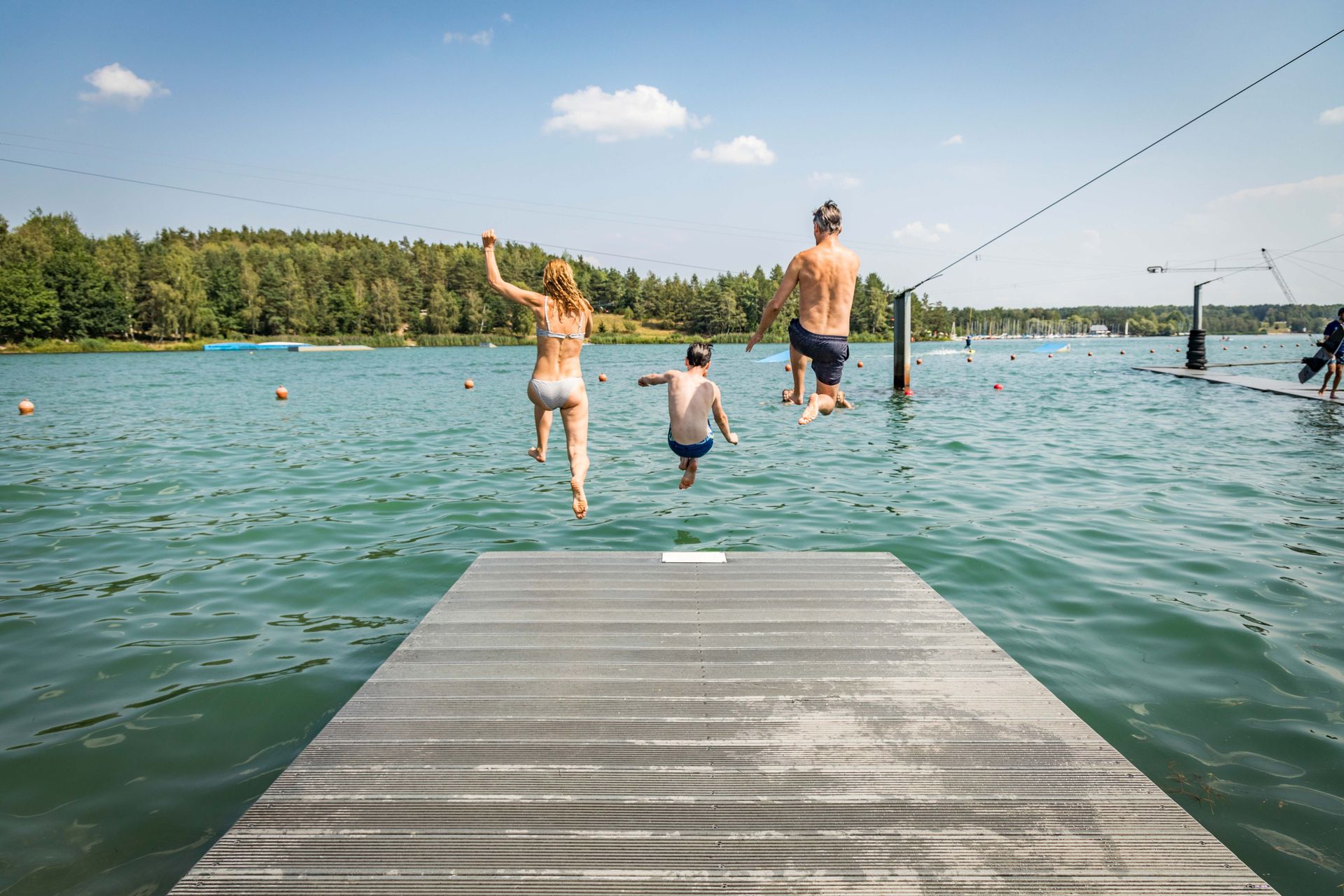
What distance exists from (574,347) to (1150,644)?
22.5 feet

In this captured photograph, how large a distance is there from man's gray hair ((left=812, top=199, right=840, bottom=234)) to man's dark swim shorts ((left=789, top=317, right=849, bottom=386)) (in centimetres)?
85

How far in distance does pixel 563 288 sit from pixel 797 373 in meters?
2.57

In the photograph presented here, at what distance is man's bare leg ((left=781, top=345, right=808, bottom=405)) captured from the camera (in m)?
7.28

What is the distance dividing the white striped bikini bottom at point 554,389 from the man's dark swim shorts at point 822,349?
2.11 m

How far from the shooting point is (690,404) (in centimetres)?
685

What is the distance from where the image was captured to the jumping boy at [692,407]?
22.4 feet

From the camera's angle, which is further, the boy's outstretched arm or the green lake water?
the boy's outstretched arm

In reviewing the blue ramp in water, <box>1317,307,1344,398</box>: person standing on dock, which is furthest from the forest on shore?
<box>1317,307,1344,398</box>: person standing on dock

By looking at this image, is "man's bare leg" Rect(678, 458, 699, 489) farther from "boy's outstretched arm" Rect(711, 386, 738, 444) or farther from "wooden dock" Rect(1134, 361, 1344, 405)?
"wooden dock" Rect(1134, 361, 1344, 405)

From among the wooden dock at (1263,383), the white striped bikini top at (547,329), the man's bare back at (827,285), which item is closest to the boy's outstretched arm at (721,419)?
the man's bare back at (827,285)

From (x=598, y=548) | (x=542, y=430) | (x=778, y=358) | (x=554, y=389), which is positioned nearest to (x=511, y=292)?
(x=554, y=389)

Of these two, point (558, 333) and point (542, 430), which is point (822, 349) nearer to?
point (558, 333)

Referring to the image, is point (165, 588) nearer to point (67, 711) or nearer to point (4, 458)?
point (67, 711)

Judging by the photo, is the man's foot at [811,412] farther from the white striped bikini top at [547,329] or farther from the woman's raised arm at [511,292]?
the woman's raised arm at [511,292]
